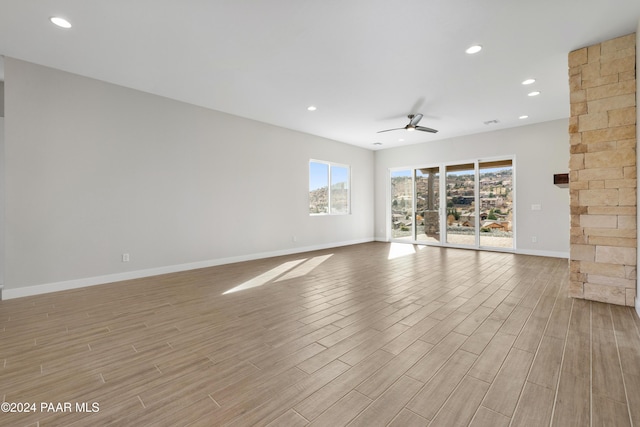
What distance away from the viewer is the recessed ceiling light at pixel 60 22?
9.17ft

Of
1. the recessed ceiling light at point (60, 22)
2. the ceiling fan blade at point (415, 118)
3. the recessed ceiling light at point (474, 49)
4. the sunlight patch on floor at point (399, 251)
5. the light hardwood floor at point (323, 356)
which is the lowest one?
→ the light hardwood floor at point (323, 356)

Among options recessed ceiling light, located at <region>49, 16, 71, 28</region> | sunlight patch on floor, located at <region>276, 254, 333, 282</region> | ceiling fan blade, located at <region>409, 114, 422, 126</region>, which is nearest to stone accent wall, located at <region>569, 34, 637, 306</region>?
ceiling fan blade, located at <region>409, 114, 422, 126</region>

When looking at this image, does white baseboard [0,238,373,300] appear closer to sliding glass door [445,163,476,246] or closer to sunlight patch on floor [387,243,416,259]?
sunlight patch on floor [387,243,416,259]

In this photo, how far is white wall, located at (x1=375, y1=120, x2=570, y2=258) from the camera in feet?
19.9

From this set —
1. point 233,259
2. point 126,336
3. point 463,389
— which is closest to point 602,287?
point 463,389

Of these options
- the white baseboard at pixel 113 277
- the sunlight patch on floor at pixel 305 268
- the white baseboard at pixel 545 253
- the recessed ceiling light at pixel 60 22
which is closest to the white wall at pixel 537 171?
the white baseboard at pixel 545 253

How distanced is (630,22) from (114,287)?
22.3 feet

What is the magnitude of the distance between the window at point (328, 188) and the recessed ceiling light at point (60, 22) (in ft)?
16.7

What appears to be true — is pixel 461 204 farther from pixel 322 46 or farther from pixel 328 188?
pixel 322 46

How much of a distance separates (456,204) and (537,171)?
1.89 meters

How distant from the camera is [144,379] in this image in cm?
185

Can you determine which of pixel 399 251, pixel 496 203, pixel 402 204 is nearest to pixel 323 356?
pixel 399 251

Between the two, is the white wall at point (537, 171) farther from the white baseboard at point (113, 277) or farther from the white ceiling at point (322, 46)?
the white baseboard at point (113, 277)

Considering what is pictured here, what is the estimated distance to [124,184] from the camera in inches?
172
